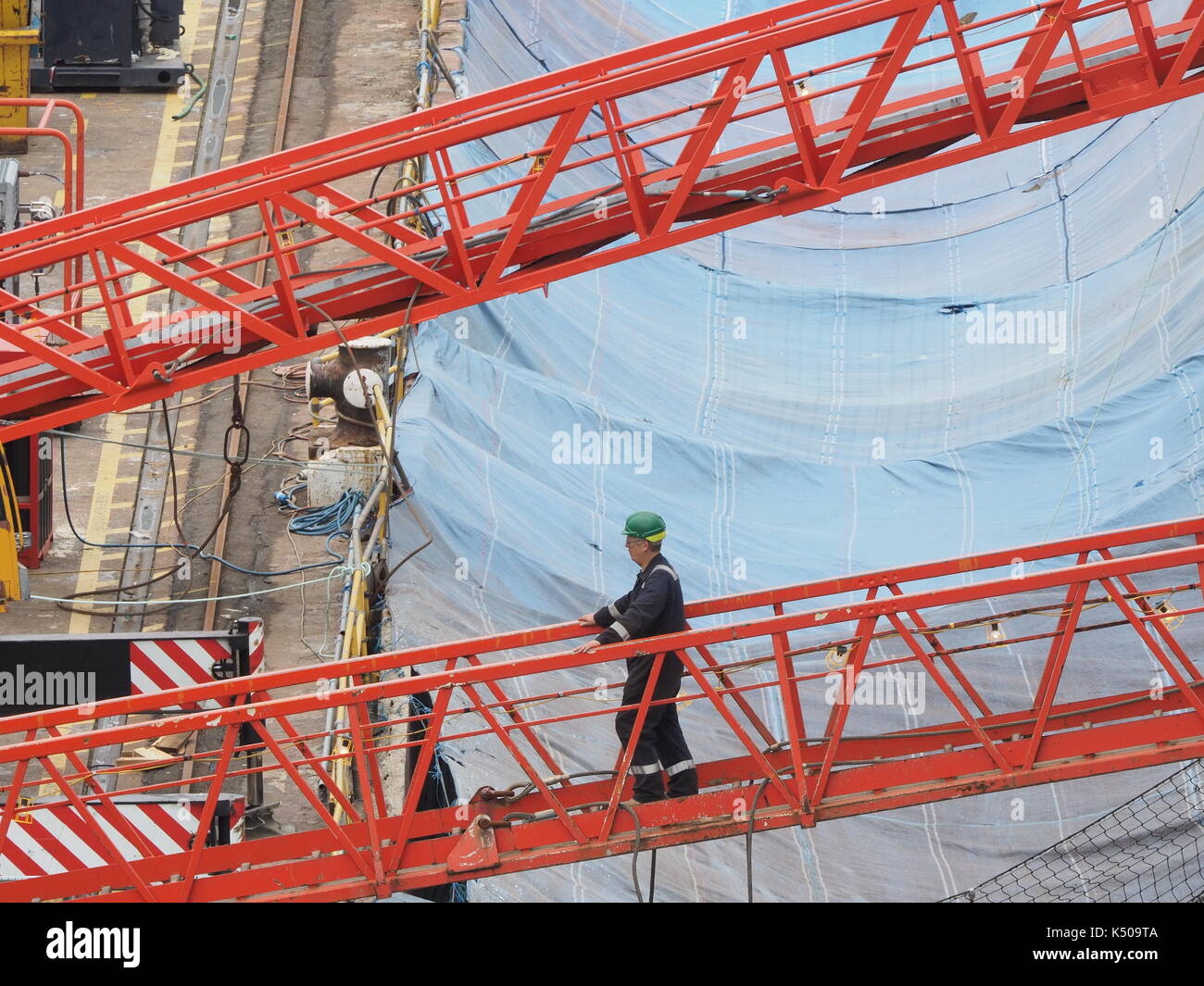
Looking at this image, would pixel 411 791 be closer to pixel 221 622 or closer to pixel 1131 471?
pixel 221 622

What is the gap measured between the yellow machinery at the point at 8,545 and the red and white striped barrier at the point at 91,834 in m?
5.05

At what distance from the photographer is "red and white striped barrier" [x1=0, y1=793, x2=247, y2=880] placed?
1117 cm

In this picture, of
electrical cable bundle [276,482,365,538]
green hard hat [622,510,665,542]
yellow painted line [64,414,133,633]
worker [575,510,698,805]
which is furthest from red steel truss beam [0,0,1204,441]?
electrical cable bundle [276,482,365,538]

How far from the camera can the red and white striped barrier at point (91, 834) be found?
36.7 feet

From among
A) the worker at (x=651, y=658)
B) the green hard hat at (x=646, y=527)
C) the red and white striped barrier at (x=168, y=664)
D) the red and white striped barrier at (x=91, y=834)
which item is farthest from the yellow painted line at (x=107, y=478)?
the green hard hat at (x=646, y=527)

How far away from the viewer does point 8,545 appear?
54.3 ft

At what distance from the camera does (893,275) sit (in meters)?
22.1

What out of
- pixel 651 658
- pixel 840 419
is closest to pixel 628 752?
pixel 651 658

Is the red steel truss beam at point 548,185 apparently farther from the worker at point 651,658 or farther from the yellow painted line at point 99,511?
the yellow painted line at point 99,511

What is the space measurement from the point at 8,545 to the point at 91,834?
20.7 ft

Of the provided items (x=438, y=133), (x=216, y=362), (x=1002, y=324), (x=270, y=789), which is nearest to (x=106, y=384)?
(x=216, y=362)

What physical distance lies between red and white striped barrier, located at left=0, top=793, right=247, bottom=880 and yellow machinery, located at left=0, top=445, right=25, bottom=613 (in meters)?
5.05

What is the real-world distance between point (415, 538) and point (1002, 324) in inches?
337

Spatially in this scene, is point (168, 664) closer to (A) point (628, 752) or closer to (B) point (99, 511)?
(A) point (628, 752)
